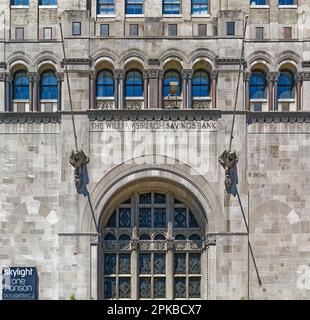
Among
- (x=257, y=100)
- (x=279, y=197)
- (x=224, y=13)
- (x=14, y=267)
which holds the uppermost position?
(x=224, y=13)

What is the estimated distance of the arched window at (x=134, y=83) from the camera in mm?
54969

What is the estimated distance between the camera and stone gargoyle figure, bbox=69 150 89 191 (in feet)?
172

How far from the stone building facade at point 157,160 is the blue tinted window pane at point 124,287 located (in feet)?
0.26

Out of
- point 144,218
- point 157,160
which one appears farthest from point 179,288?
point 157,160

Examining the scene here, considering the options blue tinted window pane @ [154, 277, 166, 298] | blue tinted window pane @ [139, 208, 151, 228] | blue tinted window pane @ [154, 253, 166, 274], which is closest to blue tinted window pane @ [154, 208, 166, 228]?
blue tinted window pane @ [139, 208, 151, 228]

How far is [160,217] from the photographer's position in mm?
54281

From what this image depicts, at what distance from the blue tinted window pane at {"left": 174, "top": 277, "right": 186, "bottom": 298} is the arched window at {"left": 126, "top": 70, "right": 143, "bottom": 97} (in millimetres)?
10579

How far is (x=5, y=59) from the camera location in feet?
179

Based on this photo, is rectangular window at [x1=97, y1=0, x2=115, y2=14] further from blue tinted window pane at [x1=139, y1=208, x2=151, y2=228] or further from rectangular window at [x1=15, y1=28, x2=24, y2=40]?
blue tinted window pane at [x1=139, y1=208, x2=151, y2=228]

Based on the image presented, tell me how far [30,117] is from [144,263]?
10.2 m
